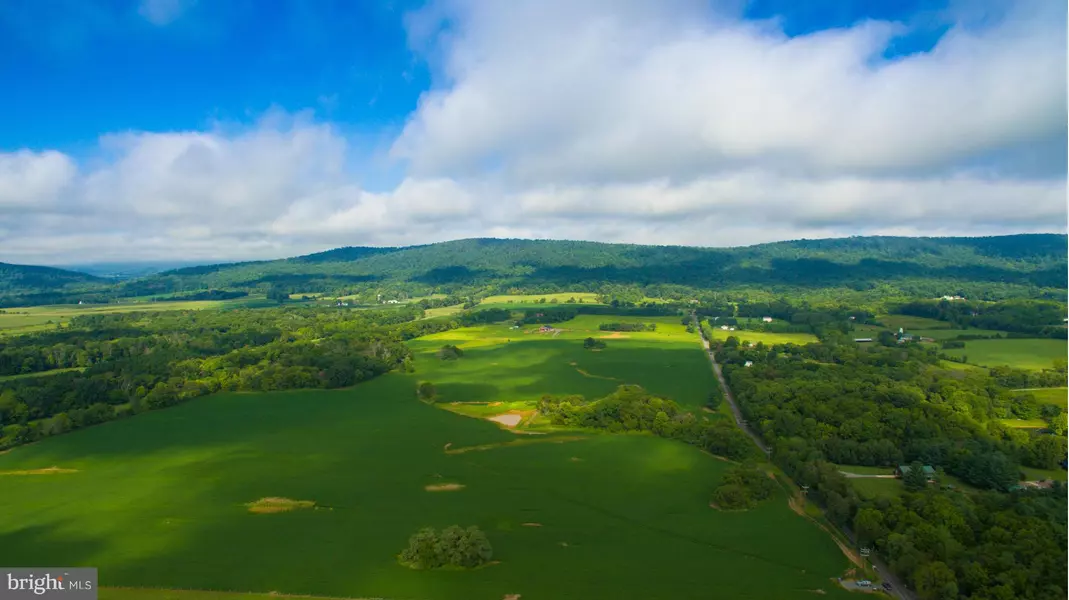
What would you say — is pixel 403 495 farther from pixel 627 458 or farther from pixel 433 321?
pixel 433 321

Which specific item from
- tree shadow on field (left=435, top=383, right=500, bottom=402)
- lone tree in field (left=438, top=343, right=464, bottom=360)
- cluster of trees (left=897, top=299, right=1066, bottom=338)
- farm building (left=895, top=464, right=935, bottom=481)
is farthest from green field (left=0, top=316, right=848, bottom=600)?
cluster of trees (left=897, top=299, right=1066, bottom=338)

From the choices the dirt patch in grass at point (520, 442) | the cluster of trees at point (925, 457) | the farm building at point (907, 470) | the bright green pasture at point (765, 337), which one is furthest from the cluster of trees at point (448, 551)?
the bright green pasture at point (765, 337)

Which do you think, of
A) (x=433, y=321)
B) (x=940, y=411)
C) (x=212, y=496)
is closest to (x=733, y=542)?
(x=940, y=411)

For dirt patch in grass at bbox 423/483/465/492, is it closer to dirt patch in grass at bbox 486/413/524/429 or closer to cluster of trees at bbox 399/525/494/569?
cluster of trees at bbox 399/525/494/569

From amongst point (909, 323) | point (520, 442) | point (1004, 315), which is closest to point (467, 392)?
point (520, 442)

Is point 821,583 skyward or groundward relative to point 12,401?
groundward

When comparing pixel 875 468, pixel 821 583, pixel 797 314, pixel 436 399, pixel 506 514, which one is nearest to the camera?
pixel 821 583
